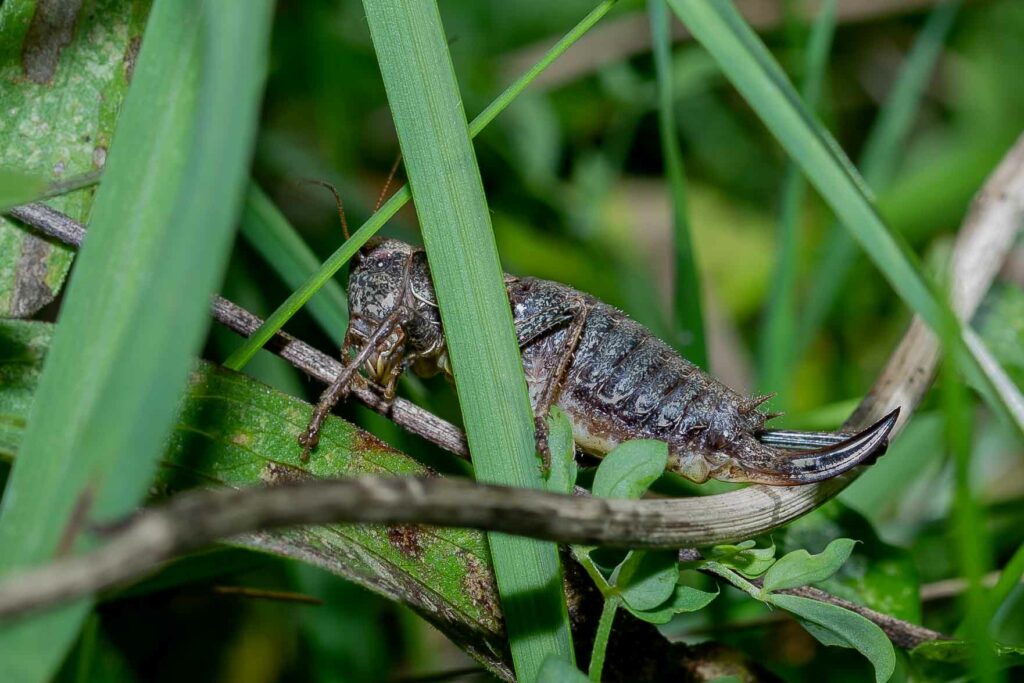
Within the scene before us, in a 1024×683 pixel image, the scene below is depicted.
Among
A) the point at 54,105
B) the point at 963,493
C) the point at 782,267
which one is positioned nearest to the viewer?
the point at 963,493

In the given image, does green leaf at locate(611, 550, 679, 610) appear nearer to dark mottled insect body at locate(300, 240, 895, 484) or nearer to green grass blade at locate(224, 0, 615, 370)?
dark mottled insect body at locate(300, 240, 895, 484)

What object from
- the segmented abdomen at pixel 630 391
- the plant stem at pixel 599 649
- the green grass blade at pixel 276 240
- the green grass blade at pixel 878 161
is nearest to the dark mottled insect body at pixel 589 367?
the segmented abdomen at pixel 630 391

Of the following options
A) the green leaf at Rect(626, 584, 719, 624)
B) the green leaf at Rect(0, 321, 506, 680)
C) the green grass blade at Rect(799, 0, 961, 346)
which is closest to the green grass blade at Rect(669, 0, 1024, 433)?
the green leaf at Rect(626, 584, 719, 624)

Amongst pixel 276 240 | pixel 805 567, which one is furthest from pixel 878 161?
pixel 805 567

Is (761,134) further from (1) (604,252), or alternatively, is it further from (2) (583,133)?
(1) (604,252)

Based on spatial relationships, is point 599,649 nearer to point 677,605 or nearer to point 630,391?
point 677,605

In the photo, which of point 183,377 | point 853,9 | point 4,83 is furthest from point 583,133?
point 183,377
